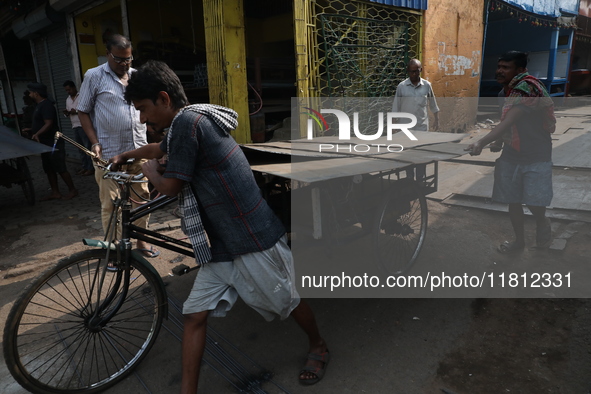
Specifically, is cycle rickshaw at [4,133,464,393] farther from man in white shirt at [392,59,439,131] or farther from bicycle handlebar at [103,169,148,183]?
man in white shirt at [392,59,439,131]

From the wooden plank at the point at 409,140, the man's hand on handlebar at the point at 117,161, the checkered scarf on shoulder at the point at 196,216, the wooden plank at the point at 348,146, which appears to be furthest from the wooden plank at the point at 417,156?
the man's hand on handlebar at the point at 117,161

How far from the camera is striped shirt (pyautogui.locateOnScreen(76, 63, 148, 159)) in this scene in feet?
11.4

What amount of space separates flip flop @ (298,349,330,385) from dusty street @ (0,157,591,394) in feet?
0.12

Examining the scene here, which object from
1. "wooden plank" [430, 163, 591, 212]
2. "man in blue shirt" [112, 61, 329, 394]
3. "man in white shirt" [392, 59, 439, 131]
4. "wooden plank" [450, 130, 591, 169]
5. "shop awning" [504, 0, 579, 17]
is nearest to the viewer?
"man in blue shirt" [112, 61, 329, 394]

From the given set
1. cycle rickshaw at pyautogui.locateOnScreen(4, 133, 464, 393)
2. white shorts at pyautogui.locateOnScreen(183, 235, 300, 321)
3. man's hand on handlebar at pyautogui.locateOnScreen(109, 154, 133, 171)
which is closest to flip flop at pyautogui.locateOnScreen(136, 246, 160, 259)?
cycle rickshaw at pyautogui.locateOnScreen(4, 133, 464, 393)

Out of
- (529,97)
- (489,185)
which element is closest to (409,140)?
(529,97)

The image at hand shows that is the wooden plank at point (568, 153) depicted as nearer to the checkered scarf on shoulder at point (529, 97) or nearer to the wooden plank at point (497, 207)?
the wooden plank at point (497, 207)

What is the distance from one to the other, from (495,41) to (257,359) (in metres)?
16.6

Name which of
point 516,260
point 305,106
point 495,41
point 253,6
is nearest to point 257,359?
point 516,260

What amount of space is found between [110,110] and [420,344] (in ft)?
9.82

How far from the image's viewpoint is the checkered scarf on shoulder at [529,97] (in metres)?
3.34

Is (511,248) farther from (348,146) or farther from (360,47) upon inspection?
(360,47)

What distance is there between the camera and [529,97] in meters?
3.33

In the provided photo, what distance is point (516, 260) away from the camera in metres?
3.71
